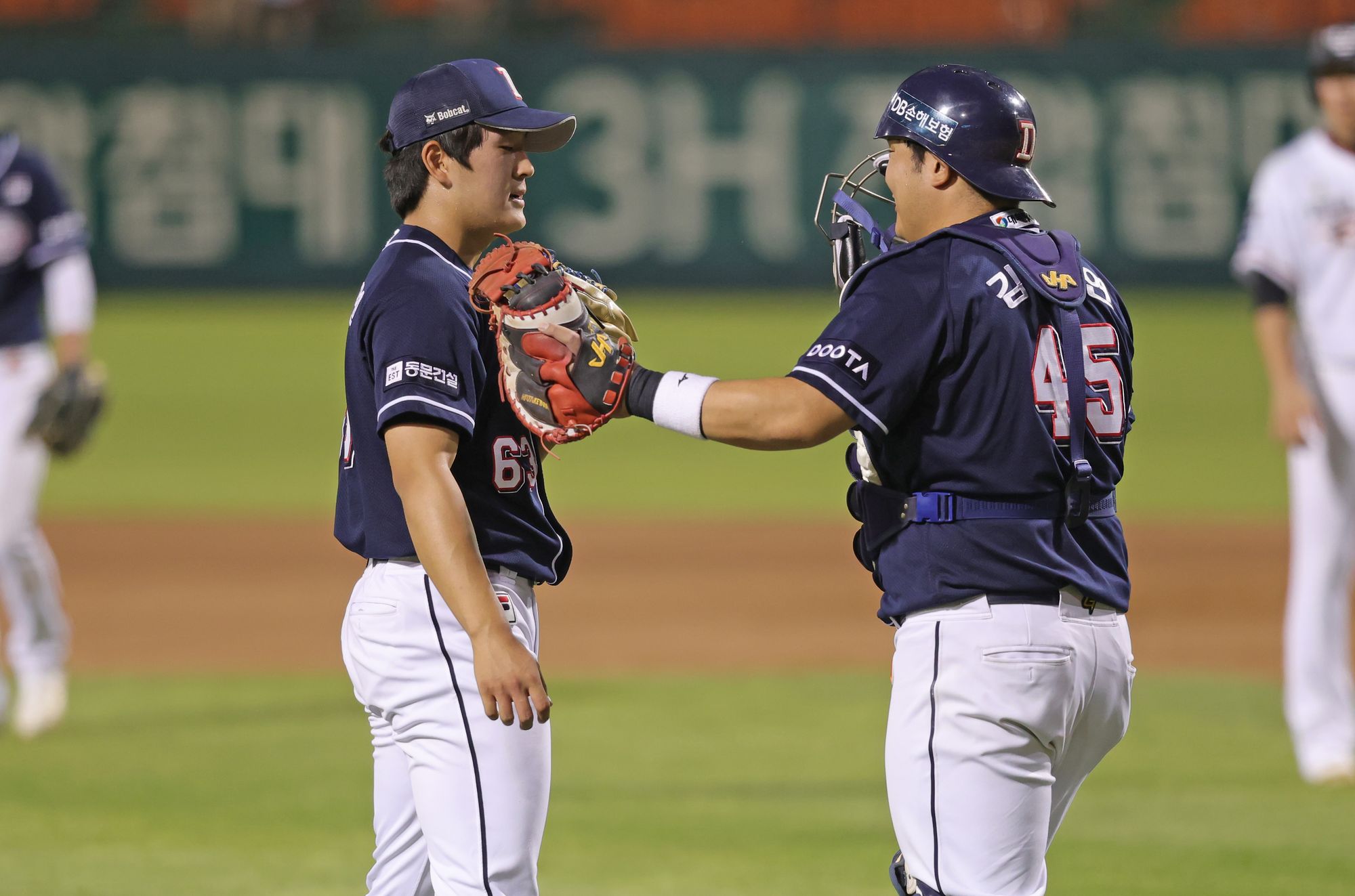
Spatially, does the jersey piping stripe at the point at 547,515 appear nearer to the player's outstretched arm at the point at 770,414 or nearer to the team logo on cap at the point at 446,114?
the player's outstretched arm at the point at 770,414

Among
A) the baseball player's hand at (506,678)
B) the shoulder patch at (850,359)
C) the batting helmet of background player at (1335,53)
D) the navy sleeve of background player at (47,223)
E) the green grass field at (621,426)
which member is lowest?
the green grass field at (621,426)

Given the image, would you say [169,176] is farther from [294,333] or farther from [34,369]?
[34,369]

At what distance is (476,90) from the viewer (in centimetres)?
356

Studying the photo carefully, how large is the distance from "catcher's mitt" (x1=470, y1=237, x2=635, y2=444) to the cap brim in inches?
10.3

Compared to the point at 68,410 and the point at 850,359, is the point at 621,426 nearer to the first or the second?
the point at 68,410

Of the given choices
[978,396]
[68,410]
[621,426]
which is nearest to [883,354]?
[978,396]

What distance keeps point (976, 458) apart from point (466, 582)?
1.01 metres

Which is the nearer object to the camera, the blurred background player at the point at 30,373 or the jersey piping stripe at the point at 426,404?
the jersey piping stripe at the point at 426,404

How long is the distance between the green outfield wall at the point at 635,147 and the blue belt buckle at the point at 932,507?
16355mm

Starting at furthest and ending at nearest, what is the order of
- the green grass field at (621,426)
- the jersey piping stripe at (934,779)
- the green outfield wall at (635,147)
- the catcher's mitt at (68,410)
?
the green outfield wall at (635,147), the green grass field at (621,426), the catcher's mitt at (68,410), the jersey piping stripe at (934,779)

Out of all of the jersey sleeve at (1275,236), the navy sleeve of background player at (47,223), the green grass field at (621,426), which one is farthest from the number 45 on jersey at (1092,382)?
the green grass field at (621,426)

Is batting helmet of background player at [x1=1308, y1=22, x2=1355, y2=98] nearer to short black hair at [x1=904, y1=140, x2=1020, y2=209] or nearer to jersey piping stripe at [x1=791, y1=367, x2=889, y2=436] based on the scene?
short black hair at [x1=904, y1=140, x2=1020, y2=209]

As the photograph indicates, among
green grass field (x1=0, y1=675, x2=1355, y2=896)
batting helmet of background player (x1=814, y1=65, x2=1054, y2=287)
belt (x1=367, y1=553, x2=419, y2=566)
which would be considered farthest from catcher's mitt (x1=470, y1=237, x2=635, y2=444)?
green grass field (x1=0, y1=675, x2=1355, y2=896)

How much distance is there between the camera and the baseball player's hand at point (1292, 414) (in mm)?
6551
